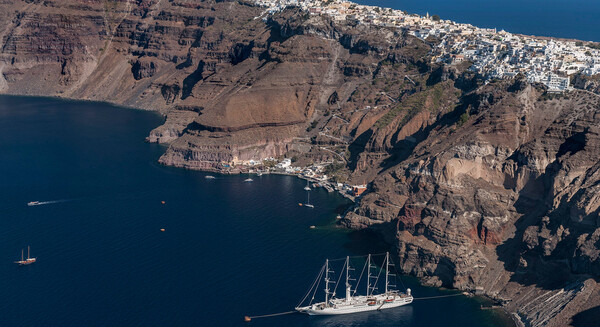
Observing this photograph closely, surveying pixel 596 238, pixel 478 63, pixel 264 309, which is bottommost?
pixel 264 309

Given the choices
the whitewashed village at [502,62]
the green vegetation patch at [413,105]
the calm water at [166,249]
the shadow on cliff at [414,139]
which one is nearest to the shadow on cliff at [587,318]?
the calm water at [166,249]

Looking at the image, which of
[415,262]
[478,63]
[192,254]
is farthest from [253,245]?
[478,63]

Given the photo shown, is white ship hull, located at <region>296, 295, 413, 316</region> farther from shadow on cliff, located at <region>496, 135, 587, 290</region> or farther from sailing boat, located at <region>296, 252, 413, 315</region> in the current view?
shadow on cliff, located at <region>496, 135, 587, 290</region>

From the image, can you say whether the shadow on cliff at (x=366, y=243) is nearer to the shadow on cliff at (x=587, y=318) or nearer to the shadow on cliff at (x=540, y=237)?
the shadow on cliff at (x=540, y=237)

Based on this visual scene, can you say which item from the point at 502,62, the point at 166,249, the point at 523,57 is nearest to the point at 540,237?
the point at 166,249

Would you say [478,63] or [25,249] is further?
[478,63]

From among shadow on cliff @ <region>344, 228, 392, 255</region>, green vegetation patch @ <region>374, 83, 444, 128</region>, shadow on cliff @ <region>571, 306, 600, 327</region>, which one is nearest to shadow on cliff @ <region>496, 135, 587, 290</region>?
shadow on cliff @ <region>571, 306, 600, 327</region>

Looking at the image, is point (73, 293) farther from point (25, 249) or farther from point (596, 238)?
point (596, 238)

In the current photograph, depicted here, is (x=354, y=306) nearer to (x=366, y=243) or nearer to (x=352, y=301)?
(x=352, y=301)
